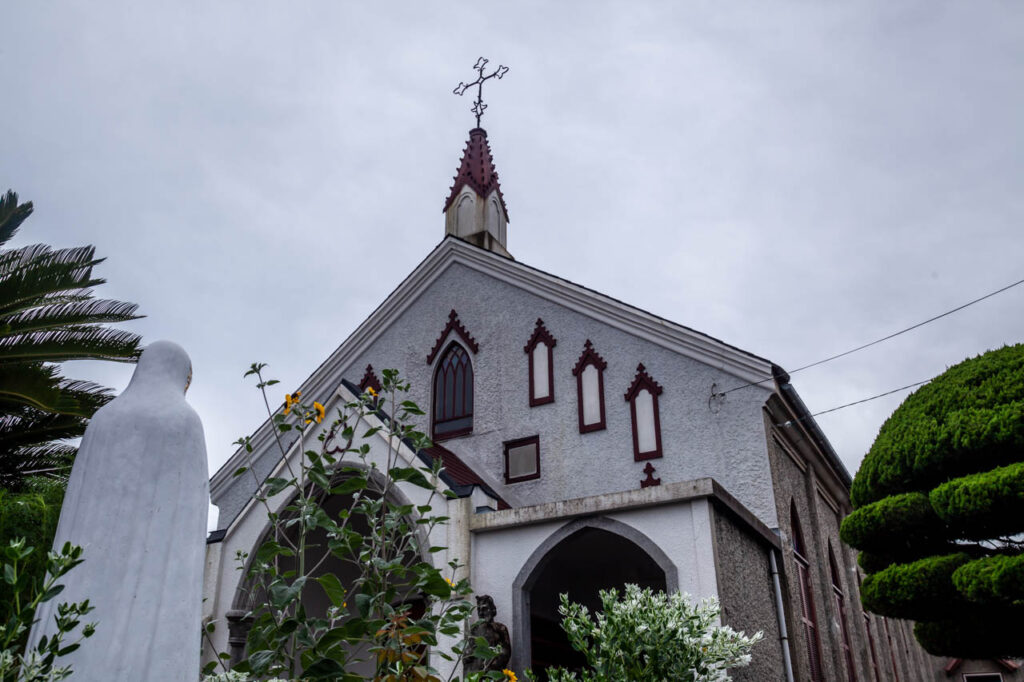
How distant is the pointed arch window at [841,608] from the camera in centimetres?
1638

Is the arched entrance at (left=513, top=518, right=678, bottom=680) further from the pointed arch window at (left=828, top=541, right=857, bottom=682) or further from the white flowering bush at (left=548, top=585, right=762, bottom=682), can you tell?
the pointed arch window at (left=828, top=541, right=857, bottom=682)

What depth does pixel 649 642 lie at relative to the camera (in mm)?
6590

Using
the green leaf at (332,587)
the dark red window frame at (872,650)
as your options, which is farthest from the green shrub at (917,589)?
the green leaf at (332,587)

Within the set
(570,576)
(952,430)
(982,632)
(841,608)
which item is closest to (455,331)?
(570,576)

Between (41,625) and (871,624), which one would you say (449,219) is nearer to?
(871,624)

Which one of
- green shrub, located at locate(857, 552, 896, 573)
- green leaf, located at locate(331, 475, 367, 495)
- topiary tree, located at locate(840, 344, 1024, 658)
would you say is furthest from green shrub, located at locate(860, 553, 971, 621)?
green leaf, located at locate(331, 475, 367, 495)

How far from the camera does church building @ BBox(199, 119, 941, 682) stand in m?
10.1

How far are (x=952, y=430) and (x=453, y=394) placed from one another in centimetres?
852

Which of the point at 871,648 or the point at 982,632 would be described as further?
the point at 871,648

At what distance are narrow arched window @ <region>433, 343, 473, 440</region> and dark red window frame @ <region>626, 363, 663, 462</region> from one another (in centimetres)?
322

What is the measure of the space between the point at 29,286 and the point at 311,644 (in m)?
9.34

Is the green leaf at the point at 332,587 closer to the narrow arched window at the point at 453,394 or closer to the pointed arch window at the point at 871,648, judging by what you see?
the narrow arched window at the point at 453,394

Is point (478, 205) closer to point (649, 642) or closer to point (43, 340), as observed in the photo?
point (43, 340)

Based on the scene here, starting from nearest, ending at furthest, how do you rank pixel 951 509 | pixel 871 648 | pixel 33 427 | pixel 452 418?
pixel 951 509
pixel 33 427
pixel 452 418
pixel 871 648
